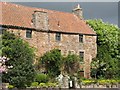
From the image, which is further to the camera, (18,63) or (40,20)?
(40,20)

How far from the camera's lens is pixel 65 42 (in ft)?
136

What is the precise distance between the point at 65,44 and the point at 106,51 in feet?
22.9

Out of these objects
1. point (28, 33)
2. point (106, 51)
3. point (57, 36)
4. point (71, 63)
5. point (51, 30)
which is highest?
point (51, 30)

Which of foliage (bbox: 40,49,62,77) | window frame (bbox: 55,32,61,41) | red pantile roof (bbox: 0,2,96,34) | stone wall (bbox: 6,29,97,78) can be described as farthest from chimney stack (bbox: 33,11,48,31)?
foliage (bbox: 40,49,62,77)

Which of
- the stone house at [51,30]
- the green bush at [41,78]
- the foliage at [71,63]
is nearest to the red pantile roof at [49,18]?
the stone house at [51,30]

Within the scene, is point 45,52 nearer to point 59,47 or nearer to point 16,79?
point 59,47

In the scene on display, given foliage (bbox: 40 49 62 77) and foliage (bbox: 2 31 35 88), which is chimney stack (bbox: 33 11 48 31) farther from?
foliage (bbox: 2 31 35 88)

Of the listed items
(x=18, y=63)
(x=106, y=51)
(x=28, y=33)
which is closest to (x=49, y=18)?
(x=28, y=33)

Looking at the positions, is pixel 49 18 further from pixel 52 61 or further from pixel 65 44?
pixel 52 61

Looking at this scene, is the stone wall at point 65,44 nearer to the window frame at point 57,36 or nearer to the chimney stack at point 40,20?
the window frame at point 57,36

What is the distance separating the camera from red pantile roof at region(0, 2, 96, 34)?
3769 centimetres

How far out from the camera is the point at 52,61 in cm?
3803

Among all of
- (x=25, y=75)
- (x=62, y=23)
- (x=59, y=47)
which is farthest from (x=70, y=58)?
(x=25, y=75)

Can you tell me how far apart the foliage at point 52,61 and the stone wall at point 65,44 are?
1181 millimetres
